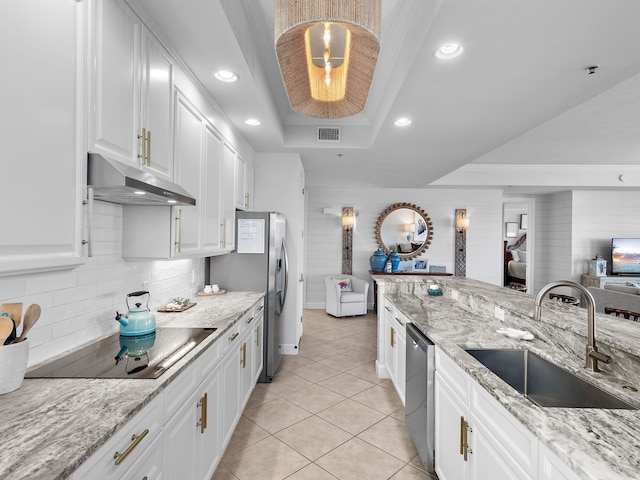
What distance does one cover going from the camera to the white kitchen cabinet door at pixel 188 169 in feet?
6.90

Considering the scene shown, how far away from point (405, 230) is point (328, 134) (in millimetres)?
3740

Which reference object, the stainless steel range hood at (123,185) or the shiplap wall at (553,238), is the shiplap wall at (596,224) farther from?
the stainless steel range hood at (123,185)

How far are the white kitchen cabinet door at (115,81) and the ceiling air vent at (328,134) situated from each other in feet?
7.99

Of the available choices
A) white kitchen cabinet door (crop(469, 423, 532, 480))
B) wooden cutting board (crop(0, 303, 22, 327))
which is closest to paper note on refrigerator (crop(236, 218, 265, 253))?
wooden cutting board (crop(0, 303, 22, 327))

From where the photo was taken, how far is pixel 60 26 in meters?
1.14

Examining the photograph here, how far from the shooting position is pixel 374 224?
7.09 metres

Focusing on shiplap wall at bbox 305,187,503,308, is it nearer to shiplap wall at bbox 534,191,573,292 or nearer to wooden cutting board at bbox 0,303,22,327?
shiplap wall at bbox 534,191,573,292

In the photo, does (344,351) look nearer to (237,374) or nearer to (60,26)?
(237,374)

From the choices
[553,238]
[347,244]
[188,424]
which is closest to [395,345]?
[188,424]

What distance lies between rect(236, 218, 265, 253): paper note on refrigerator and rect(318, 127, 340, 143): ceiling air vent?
130 centimetres

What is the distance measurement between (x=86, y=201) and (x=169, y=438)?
998 millimetres

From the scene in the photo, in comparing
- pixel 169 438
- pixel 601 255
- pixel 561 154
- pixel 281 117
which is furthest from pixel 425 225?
pixel 169 438

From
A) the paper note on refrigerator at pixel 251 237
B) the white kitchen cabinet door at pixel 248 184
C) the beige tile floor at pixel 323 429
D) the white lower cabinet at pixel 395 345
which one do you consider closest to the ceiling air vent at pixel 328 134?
the white kitchen cabinet door at pixel 248 184

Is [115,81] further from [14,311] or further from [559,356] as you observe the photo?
[559,356]
